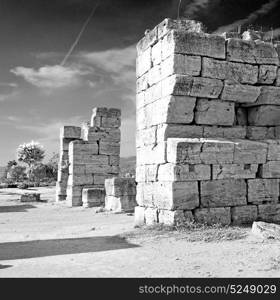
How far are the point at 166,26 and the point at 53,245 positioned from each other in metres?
5.54

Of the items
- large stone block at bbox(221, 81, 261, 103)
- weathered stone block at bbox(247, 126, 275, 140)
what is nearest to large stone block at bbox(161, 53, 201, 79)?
large stone block at bbox(221, 81, 261, 103)

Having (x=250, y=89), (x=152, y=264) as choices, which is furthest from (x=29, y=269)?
(x=250, y=89)

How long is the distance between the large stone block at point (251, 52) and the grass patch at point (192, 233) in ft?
13.3

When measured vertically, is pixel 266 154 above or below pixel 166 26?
below

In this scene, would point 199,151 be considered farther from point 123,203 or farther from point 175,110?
point 123,203

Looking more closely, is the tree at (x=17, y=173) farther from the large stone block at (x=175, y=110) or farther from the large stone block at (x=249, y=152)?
the large stone block at (x=249, y=152)

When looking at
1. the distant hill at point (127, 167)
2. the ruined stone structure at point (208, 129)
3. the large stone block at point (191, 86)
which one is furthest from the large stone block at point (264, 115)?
the distant hill at point (127, 167)

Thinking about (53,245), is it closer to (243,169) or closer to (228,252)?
(228,252)

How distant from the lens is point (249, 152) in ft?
29.9

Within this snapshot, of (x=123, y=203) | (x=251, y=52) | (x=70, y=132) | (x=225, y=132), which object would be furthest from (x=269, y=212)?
(x=70, y=132)

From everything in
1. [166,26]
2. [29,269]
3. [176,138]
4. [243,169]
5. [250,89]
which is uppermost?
[166,26]

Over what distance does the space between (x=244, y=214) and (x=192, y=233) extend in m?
1.79

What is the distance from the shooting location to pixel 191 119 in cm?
921

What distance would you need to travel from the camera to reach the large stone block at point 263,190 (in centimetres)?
909
